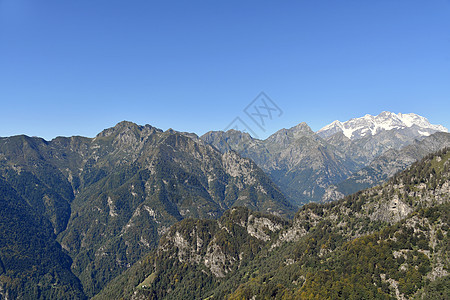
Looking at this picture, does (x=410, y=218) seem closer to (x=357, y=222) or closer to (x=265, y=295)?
(x=357, y=222)

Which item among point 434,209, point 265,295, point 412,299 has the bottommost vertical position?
point 412,299

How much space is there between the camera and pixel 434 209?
5709 inches

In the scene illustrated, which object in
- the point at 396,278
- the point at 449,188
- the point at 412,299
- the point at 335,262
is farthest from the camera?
the point at 449,188

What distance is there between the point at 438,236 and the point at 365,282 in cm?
4029

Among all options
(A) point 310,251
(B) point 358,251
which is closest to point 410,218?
(B) point 358,251

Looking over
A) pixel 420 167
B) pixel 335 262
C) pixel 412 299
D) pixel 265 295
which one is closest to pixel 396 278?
pixel 412 299

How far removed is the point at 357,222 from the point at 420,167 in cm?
5854

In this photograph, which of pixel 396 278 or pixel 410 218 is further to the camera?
pixel 410 218

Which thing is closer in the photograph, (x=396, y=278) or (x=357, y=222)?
(x=396, y=278)

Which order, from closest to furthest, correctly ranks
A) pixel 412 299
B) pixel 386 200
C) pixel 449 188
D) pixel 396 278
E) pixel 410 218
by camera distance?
pixel 412 299, pixel 396 278, pixel 410 218, pixel 449 188, pixel 386 200

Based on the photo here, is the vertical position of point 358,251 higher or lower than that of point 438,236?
higher

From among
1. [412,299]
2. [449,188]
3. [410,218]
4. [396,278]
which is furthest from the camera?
[449,188]

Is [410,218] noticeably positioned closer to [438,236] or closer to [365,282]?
[438,236]

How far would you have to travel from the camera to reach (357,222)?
197m
